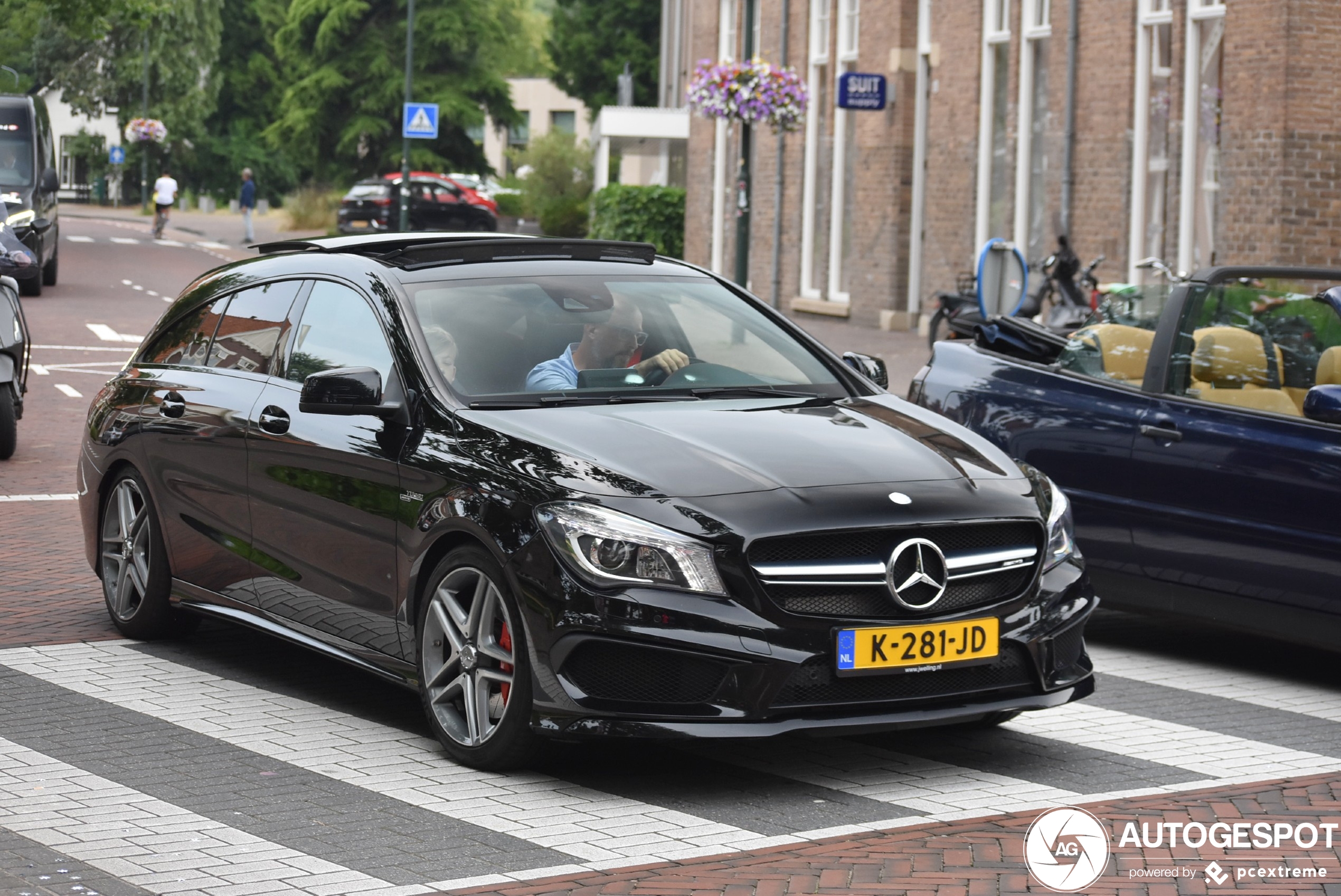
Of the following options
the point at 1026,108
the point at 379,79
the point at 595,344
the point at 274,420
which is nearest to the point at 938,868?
the point at 595,344

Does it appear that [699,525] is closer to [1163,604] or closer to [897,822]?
[897,822]

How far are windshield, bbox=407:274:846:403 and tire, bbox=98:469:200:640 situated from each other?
6.03ft

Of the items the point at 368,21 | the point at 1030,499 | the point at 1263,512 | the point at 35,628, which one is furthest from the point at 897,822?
the point at 368,21

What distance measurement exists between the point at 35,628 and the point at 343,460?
234cm

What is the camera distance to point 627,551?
5309mm

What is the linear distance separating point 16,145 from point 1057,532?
25603 mm

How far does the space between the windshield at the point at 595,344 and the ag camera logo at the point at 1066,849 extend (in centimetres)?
184

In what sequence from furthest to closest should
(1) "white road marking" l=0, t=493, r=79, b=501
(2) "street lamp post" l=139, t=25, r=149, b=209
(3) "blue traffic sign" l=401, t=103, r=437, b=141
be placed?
(2) "street lamp post" l=139, t=25, r=149, b=209 → (3) "blue traffic sign" l=401, t=103, r=437, b=141 → (1) "white road marking" l=0, t=493, r=79, b=501

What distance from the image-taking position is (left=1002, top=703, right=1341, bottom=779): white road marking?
5941 mm

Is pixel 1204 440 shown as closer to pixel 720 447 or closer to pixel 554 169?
pixel 720 447

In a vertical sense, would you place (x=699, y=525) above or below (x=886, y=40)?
below

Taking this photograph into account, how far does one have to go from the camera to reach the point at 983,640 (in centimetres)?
554

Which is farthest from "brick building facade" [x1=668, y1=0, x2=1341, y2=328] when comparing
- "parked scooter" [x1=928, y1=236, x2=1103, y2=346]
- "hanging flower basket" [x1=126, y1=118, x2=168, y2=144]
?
"hanging flower basket" [x1=126, y1=118, x2=168, y2=144]

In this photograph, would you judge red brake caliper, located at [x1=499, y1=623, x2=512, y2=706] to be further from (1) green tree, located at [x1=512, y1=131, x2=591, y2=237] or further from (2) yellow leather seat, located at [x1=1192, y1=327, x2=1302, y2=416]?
(1) green tree, located at [x1=512, y1=131, x2=591, y2=237]
